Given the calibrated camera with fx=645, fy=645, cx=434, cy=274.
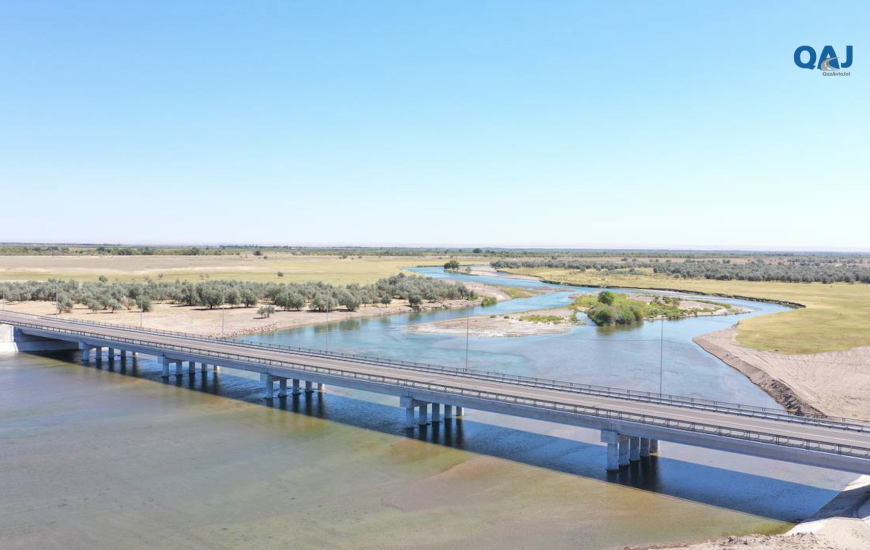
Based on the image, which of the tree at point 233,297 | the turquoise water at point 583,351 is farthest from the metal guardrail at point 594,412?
the tree at point 233,297

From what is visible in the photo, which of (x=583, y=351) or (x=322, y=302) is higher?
(x=322, y=302)

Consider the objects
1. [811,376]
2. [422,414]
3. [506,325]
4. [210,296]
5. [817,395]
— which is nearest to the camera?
[422,414]

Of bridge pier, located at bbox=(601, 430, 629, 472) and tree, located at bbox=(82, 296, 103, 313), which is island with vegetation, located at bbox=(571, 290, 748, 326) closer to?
bridge pier, located at bbox=(601, 430, 629, 472)

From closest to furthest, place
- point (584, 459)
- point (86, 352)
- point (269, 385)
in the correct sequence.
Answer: point (584, 459), point (269, 385), point (86, 352)

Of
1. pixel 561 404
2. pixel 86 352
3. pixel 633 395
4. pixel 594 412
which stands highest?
pixel 561 404

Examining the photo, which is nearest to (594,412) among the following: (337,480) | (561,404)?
(561,404)

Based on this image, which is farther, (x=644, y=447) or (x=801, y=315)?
(x=801, y=315)

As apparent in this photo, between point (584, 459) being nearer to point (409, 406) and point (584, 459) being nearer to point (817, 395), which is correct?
point (409, 406)
